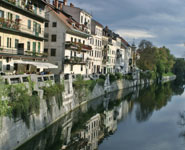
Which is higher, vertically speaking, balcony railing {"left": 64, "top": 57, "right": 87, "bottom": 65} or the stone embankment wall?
balcony railing {"left": 64, "top": 57, "right": 87, "bottom": 65}

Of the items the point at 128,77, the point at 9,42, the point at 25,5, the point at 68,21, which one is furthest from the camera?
A: the point at 128,77

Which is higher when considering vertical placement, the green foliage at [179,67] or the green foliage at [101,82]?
the green foliage at [179,67]

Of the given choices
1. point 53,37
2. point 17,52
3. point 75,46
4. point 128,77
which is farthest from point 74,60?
point 128,77

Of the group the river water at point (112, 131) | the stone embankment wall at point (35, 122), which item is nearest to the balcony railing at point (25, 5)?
the stone embankment wall at point (35, 122)

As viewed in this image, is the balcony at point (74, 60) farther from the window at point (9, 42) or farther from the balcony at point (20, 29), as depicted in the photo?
the window at point (9, 42)

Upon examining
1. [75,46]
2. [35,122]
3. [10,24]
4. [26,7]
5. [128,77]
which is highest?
[26,7]

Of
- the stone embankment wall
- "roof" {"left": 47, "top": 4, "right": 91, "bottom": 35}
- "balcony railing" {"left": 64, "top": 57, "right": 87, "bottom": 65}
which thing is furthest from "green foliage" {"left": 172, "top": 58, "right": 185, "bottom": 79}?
the stone embankment wall

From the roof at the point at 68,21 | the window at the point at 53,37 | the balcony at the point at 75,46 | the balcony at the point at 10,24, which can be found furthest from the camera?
the window at the point at 53,37

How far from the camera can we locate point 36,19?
39312 mm

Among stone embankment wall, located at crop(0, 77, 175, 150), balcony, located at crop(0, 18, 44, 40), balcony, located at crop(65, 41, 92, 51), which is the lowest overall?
stone embankment wall, located at crop(0, 77, 175, 150)

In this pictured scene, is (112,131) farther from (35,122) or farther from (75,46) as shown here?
(75,46)

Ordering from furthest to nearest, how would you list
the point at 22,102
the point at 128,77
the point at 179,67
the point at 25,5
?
the point at 179,67 < the point at 128,77 < the point at 25,5 < the point at 22,102

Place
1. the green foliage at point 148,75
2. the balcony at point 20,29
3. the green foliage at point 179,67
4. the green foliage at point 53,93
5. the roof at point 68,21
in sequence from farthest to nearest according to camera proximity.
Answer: the green foliage at point 179,67 < the green foliage at point 148,75 < the roof at point 68,21 < the balcony at point 20,29 < the green foliage at point 53,93

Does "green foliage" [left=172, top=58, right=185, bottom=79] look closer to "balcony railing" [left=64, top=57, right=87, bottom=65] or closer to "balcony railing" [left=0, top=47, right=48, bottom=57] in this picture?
"balcony railing" [left=64, top=57, right=87, bottom=65]
